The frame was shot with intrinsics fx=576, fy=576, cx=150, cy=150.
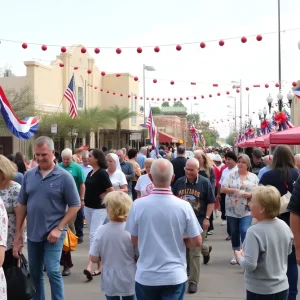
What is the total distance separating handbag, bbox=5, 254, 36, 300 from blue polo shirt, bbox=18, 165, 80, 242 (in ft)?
2.12

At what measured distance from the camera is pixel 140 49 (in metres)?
17.1

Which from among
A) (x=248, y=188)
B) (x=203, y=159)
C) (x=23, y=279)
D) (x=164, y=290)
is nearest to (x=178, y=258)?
(x=164, y=290)

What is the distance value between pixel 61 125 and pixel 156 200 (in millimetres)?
31763

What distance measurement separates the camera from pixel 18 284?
4.91m

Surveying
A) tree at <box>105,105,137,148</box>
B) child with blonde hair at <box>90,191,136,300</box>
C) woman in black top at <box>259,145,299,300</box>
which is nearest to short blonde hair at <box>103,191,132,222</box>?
child with blonde hair at <box>90,191,136,300</box>

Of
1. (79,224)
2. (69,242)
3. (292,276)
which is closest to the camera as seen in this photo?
(292,276)

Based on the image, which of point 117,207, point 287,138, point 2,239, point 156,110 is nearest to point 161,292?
point 117,207

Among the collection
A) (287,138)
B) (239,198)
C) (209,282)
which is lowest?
(209,282)

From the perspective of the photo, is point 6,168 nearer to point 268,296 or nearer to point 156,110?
point 268,296

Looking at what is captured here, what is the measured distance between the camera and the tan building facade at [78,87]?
3500 cm

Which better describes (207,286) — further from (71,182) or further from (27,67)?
(27,67)

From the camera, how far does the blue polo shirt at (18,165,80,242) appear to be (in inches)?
221

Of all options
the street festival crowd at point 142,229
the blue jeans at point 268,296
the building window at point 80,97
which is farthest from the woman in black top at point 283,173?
the building window at point 80,97

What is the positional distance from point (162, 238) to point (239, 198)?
13.9 feet
